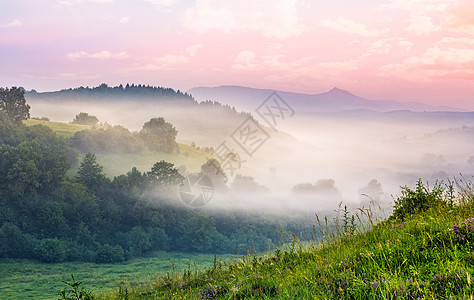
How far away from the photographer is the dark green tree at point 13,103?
119 meters

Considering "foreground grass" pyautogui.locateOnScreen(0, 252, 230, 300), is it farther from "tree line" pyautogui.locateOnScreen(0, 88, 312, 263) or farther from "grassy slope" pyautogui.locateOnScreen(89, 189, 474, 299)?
"grassy slope" pyautogui.locateOnScreen(89, 189, 474, 299)

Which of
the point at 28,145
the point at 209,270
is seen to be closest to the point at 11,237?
the point at 28,145

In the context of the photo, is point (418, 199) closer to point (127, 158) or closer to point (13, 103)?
point (13, 103)

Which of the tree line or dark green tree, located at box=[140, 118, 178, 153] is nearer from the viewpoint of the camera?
the tree line

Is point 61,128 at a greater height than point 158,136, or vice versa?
point 61,128

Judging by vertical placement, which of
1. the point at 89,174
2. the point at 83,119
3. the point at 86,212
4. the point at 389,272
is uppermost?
the point at 83,119

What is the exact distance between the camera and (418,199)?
11.5 m

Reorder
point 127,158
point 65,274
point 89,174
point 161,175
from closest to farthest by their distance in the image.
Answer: point 65,274 → point 89,174 → point 161,175 → point 127,158

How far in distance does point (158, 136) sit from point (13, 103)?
66.3 metres

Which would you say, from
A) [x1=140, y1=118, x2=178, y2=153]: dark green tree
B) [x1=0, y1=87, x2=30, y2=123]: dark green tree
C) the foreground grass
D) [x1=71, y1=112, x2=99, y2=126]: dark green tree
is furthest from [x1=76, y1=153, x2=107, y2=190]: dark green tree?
[x1=71, y1=112, x2=99, y2=126]: dark green tree

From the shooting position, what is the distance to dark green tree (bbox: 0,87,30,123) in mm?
118562

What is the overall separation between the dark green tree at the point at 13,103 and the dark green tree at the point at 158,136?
184 feet

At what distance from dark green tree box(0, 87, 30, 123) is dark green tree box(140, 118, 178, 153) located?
55965 mm

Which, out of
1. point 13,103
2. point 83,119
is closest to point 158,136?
point 83,119
